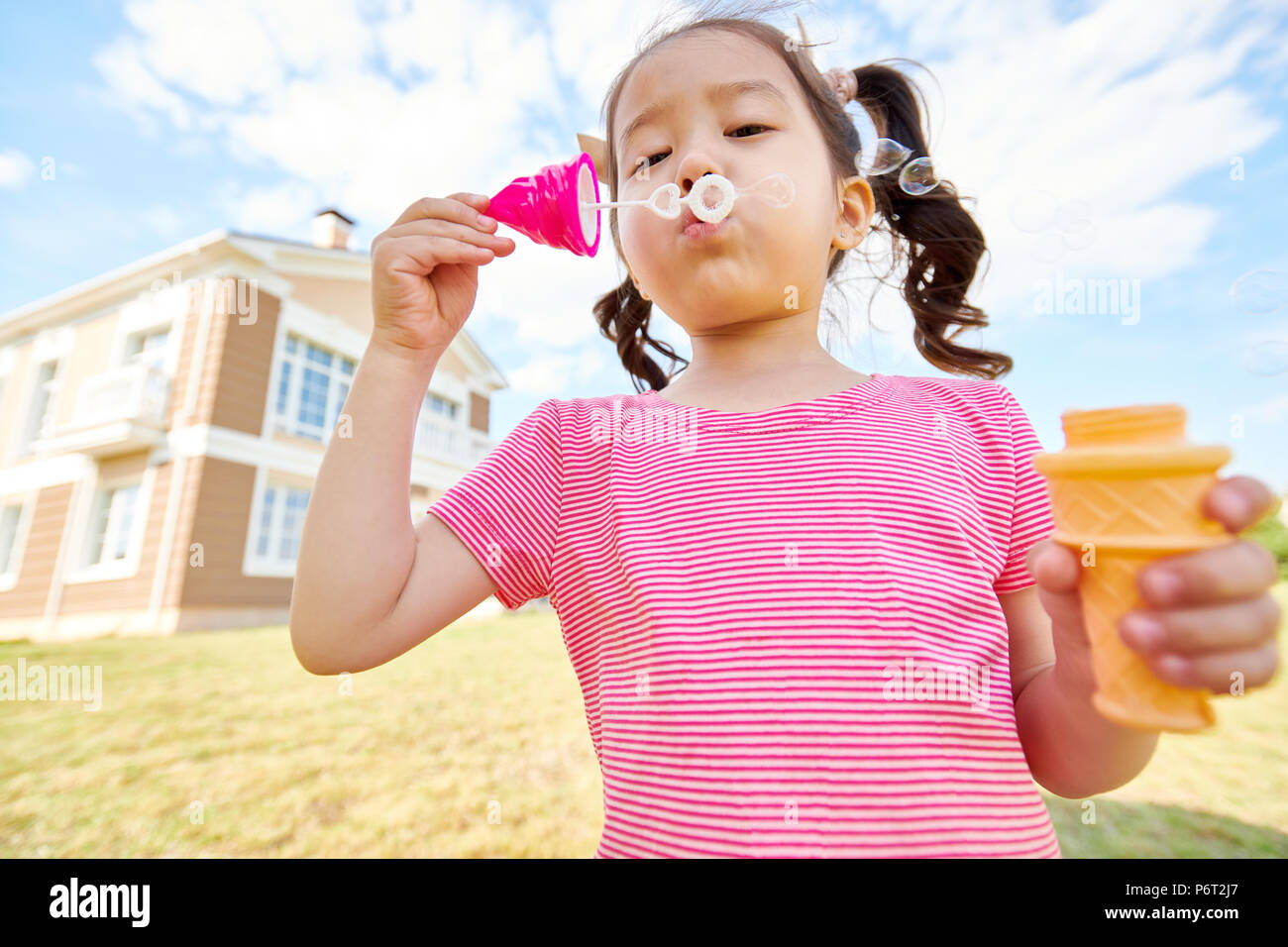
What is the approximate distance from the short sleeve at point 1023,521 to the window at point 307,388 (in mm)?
9367

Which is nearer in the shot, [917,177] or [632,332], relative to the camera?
[917,177]

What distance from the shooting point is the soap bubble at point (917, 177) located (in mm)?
1710

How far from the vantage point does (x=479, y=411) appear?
13.2m

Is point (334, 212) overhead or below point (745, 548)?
overhead

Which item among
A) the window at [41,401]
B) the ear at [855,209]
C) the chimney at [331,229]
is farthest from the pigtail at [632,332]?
the window at [41,401]

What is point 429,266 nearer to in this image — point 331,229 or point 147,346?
point 147,346

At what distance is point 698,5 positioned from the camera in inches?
63.7

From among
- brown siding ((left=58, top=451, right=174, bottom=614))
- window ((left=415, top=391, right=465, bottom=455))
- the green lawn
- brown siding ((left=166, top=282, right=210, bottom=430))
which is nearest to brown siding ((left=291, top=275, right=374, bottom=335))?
brown siding ((left=166, top=282, right=210, bottom=430))

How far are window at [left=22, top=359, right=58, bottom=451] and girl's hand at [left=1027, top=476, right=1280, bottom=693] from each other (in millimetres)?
12894

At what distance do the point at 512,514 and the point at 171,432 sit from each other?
935 centimetres

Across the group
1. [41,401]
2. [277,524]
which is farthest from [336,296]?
[41,401]

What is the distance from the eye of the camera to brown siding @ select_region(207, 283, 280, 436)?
8.63m
